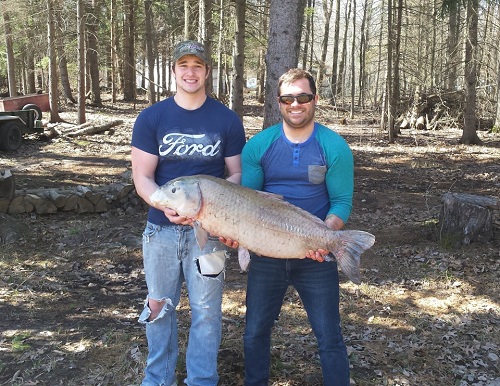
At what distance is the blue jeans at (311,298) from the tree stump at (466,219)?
4.11 m

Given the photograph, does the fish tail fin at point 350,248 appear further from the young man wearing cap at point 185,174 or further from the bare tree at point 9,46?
the bare tree at point 9,46

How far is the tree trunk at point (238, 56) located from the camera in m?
12.9

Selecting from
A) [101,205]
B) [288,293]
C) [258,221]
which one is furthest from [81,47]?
[258,221]

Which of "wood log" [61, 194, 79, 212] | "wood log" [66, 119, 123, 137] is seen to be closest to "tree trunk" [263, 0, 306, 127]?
"wood log" [61, 194, 79, 212]

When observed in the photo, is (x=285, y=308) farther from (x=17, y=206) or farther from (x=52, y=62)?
(x=52, y=62)

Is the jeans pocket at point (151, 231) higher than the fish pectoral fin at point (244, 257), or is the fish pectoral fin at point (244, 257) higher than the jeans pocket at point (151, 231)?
the jeans pocket at point (151, 231)

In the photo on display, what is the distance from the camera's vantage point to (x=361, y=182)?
10.8 meters

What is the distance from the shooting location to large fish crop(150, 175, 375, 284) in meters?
2.60

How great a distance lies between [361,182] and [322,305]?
8.25 m

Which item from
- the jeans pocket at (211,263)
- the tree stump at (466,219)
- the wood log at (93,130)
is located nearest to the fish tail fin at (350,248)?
the jeans pocket at (211,263)

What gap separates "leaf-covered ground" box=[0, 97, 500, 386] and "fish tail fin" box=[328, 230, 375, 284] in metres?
1.28

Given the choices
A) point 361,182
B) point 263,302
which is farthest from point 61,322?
point 361,182

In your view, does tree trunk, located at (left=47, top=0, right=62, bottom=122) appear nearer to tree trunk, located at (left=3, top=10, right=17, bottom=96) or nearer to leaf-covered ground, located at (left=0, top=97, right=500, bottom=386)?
tree trunk, located at (left=3, top=10, right=17, bottom=96)

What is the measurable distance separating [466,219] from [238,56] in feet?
27.4
